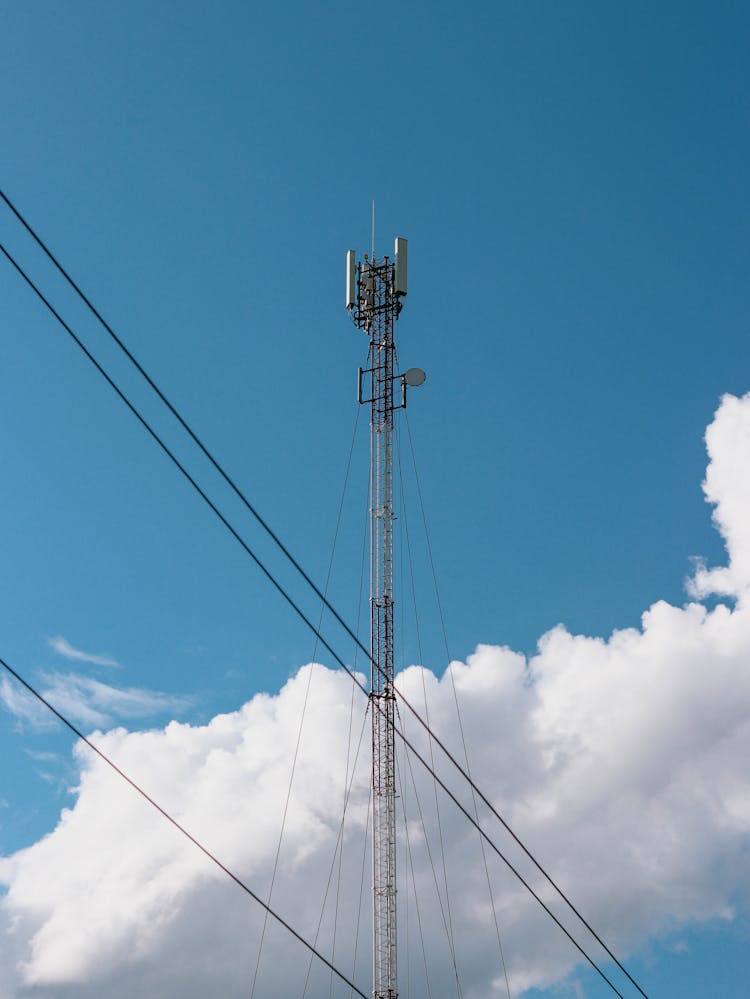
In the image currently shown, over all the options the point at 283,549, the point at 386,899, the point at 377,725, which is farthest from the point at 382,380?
the point at 283,549

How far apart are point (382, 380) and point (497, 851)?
33052 mm

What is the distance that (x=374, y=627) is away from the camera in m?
62.6

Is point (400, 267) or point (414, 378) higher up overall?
point (400, 267)

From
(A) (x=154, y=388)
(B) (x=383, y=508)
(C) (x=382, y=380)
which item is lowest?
(A) (x=154, y=388)

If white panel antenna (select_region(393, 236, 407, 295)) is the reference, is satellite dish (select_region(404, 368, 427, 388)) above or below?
below

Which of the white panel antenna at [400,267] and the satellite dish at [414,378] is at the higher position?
the white panel antenna at [400,267]

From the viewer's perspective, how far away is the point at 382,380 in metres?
65.9

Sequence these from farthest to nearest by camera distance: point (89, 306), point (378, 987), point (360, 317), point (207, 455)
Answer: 1. point (360, 317)
2. point (378, 987)
3. point (207, 455)
4. point (89, 306)

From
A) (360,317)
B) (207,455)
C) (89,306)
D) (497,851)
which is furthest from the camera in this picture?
(360,317)

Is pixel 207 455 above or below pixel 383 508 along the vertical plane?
below

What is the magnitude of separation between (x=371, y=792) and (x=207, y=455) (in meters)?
35.3

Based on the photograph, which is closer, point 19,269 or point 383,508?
point 19,269

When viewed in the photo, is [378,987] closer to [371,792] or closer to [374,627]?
[371,792]

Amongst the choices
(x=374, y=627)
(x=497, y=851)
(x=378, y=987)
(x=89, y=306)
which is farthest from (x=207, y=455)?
(x=378, y=987)
